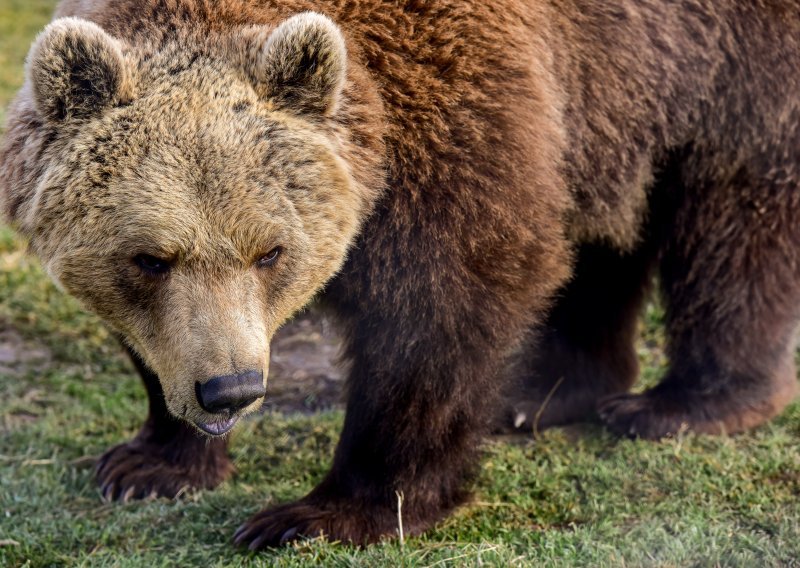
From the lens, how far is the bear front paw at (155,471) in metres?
5.10

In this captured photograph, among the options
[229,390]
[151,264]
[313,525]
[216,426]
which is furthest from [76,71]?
[313,525]

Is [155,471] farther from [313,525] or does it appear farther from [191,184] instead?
[191,184]

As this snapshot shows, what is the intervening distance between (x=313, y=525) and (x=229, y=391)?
Answer: 3.38 ft

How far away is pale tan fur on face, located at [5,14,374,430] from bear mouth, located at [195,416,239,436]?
8cm

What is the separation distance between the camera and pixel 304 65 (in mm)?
3801

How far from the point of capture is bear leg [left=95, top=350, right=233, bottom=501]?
510cm

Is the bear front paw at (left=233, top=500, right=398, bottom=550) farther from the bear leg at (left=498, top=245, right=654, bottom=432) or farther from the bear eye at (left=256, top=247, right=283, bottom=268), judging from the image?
the bear leg at (left=498, top=245, right=654, bottom=432)

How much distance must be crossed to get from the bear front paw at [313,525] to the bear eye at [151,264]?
127 cm

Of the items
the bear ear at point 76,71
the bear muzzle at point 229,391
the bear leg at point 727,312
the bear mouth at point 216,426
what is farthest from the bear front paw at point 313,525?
the bear ear at point 76,71

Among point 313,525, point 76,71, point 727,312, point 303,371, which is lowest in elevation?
point 303,371

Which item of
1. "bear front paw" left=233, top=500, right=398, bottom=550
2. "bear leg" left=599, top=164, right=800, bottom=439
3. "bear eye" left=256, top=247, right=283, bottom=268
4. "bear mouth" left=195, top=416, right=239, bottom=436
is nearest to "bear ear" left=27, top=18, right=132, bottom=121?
"bear eye" left=256, top=247, right=283, bottom=268

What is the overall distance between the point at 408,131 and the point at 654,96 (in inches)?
57.2

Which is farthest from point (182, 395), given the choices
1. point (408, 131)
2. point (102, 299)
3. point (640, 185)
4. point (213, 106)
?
point (640, 185)

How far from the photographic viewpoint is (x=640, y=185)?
5164 millimetres
